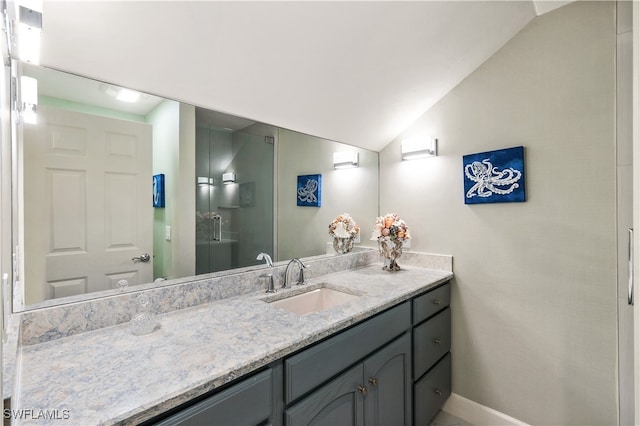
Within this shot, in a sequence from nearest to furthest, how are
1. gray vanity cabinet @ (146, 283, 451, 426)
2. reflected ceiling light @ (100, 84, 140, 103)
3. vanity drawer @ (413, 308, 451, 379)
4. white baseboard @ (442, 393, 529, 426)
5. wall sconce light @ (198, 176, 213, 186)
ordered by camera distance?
gray vanity cabinet @ (146, 283, 451, 426)
reflected ceiling light @ (100, 84, 140, 103)
wall sconce light @ (198, 176, 213, 186)
vanity drawer @ (413, 308, 451, 379)
white baseboard @ (442, 393, 529, 426)

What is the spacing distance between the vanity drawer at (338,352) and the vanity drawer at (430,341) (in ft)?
0.72

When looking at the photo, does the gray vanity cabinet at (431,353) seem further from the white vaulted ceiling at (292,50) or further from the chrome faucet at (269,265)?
the white vaulted ceiling at (292,50)

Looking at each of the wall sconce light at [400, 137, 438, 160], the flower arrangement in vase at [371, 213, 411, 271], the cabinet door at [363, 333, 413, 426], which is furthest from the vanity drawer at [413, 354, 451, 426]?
the wall sconce light at [400, 137, 438, 160]

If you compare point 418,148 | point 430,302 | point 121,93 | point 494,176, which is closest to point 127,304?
point 121,93

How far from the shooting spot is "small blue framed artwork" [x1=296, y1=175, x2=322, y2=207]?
2143 millimetres

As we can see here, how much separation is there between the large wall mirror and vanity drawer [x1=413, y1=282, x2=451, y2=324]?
93cm

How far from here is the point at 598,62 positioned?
1588mm

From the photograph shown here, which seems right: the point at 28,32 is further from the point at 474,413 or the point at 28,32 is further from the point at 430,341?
the point at 474,413

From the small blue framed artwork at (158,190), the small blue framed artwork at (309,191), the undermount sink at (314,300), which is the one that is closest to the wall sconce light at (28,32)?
the small blue framed artwork at (158,190)

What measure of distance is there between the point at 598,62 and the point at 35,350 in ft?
9.28

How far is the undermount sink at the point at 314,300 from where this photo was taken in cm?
167

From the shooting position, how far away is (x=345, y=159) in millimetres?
2348

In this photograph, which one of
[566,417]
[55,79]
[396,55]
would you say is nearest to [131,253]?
[55,79]

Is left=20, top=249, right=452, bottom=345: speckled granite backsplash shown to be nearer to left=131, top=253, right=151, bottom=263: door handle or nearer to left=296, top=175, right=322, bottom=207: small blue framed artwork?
left=131, top=253, right=151, bottom=263: door handle
